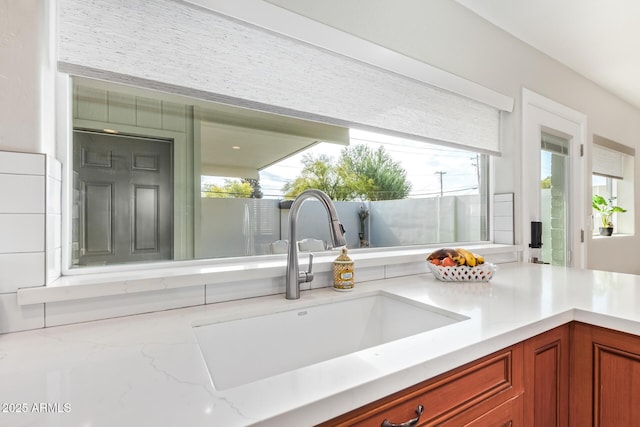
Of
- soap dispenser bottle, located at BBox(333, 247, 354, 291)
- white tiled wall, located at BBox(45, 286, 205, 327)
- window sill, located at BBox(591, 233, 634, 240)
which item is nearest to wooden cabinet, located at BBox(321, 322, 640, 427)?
soap dispenser bottle, located at BBox(333, 247, 354, 291)

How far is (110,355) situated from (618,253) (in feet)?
13.9

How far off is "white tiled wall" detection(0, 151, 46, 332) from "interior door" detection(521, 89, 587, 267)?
→ 2.40 metres

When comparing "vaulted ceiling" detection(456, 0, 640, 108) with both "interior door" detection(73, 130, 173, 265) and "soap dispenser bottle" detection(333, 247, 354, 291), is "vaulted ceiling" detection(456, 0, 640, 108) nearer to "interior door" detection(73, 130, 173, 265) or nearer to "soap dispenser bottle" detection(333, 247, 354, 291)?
"soap dispenser bottle" detection(333, 247, 354, 291)

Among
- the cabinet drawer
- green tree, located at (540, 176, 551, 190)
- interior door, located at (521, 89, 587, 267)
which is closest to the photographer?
the cabinet drawer

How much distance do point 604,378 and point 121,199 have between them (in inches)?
62.1

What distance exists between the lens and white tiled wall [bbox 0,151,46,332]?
0.74m

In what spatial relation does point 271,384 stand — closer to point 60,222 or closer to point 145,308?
point 145,308

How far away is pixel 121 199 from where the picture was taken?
1.03m

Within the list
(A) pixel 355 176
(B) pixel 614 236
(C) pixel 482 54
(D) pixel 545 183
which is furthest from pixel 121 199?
(B) pixel 614 236

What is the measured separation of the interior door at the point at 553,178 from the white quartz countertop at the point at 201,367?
4.20 feet

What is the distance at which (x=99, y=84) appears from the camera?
100cm

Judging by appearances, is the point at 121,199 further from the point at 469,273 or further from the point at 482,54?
the point at 482,54

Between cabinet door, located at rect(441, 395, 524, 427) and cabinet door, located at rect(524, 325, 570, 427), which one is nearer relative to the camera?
cabinet door, located at rect(441, 395, 524, 427)

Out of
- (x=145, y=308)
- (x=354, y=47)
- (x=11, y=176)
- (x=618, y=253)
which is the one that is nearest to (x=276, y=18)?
(x=354, y=47)
